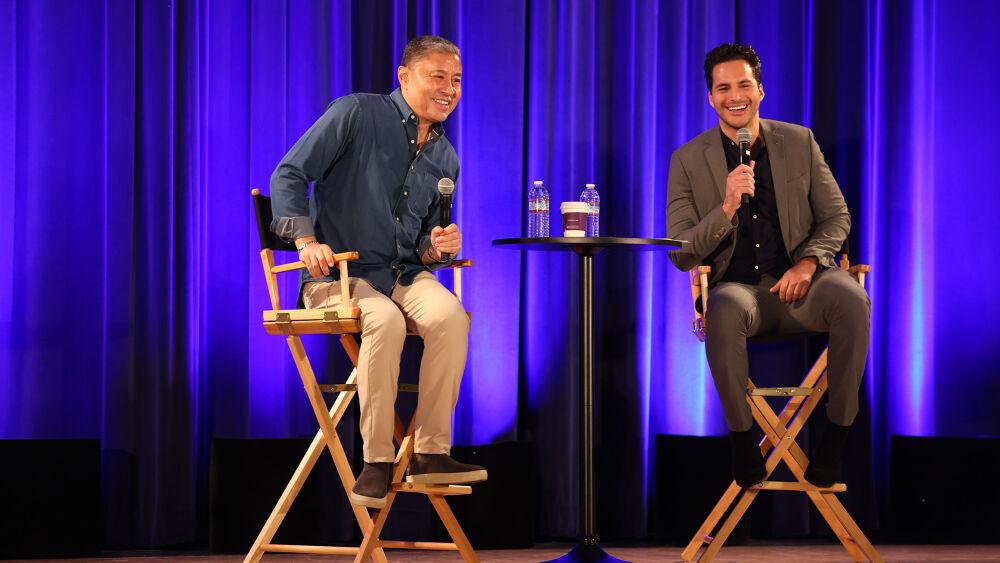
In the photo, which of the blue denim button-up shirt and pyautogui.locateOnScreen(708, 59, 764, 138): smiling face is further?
pyautogui.locateOnScreen(708, 59, 764, 138): smiling face

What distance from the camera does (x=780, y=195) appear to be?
3.51m

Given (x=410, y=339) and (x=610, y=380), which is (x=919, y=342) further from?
(x=410, y=339)

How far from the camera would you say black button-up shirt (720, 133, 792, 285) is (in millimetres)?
3480

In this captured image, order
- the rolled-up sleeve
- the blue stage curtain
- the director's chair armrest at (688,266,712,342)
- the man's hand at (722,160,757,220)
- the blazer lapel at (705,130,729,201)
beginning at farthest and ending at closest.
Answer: the blue stage curtain → the blazer lapel at (705,130,729,201) → the director's chair armrest at (688,266,712,342) → the man's hand at (722,160,757,220) → the rolled-up sleeve

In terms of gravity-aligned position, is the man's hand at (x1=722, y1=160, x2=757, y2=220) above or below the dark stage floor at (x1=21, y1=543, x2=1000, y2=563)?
above

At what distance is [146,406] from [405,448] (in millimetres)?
1230

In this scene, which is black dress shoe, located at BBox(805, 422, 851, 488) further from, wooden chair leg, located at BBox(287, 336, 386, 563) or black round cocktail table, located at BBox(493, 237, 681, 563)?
wooden chair leg, located at BBox(287, 336, 386, 563)

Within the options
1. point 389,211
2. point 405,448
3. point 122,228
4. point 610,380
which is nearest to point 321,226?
point 389,211

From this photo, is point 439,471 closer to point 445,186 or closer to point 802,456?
point 445,186

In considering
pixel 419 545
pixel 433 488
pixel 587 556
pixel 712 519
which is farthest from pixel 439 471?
pixel 712 519

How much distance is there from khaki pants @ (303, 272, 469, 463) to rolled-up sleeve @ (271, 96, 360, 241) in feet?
0.78

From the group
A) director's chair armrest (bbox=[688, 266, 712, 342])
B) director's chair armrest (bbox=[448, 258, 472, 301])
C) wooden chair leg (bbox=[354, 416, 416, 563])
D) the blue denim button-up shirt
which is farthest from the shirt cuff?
director's chair armrest (bbox=[688, 266, 712, 342])

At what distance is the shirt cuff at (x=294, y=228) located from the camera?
2867 mm

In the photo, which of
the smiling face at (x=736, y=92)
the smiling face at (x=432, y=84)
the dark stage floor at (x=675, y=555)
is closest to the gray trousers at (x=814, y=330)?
the smiling face at (x=736, y=92)
